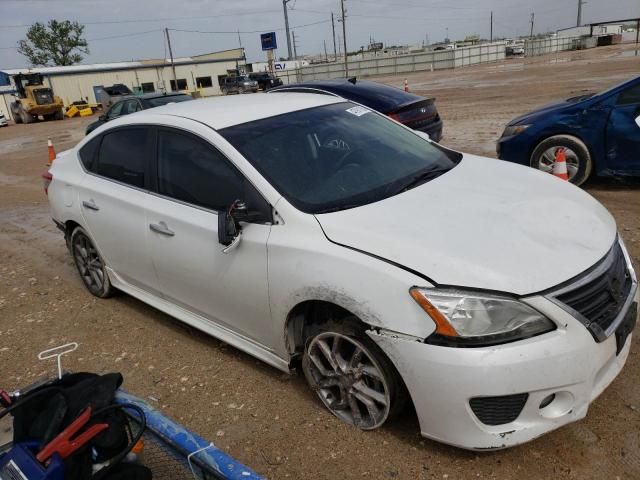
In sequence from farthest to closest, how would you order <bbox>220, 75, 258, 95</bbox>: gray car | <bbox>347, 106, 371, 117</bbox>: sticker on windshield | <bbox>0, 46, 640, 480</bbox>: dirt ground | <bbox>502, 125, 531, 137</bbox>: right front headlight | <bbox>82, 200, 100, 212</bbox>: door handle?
<bbox>220, 75, 258, 95</bbox>: gray car → <bbox>502, 125, 531, 137</bbox>: right front headlight → <bbox>82, 200, 100, 212</bbox>: door handle → <bbox>347, 106, 371, 117</bbox>: sticker on windshield → <bbox>0, 46, 640, 480</bbox>: dirt ground

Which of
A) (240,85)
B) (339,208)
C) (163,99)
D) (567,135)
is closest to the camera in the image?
(339,208)

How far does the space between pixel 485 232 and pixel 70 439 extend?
193 centimetres

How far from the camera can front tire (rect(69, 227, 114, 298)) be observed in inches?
182

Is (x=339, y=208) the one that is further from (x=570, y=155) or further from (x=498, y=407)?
(x=570, y=155)

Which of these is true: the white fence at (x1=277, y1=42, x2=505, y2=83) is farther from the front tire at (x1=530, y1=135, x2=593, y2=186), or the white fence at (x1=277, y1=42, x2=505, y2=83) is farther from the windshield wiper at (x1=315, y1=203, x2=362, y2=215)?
the windshield wiper at (x1=315, y1=203, x2=362, y2=215)

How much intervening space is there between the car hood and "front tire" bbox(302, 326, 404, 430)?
49cm

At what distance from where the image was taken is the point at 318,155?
10.9 ft

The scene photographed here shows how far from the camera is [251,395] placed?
3248 millimetres

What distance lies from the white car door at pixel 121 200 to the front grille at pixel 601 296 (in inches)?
106

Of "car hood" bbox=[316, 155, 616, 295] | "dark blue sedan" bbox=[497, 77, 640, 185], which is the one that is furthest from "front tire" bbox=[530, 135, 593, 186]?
"car hood" bbox=[316, 155, 616, 295]

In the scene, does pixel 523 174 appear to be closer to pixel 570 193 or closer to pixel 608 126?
pixel 570 193

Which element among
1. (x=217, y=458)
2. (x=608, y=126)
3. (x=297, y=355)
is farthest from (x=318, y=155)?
(x=608, y=126)

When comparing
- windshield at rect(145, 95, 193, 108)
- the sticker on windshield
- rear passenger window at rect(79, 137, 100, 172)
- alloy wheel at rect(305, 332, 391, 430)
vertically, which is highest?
the sticker on windshield

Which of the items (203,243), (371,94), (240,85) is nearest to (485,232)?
(203,243)
